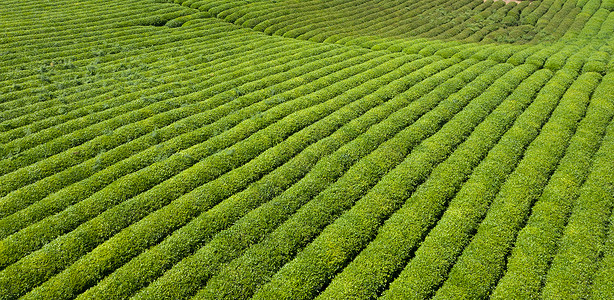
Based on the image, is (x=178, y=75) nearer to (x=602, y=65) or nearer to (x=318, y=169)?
(x=318, y=169)

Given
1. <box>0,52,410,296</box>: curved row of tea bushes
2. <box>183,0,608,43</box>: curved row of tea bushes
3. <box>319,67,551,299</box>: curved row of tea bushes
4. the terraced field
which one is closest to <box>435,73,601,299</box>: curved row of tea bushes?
the terraced field

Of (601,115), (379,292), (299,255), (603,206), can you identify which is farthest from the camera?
(601,115)

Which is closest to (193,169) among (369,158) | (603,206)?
(369,158)

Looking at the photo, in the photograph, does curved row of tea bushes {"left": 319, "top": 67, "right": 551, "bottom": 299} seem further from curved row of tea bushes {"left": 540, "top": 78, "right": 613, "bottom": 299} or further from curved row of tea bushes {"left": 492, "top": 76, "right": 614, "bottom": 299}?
curved row of tea bushes {"left": 540, "top": 78, "right": 613, "bottom": 299}

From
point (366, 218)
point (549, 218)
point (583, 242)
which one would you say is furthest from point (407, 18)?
point (366, 218)

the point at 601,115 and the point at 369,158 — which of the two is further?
the point at 601,115

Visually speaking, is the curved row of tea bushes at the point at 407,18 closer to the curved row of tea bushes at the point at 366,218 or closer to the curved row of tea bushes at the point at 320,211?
the curved row of tea bushes at the point at 320,211
